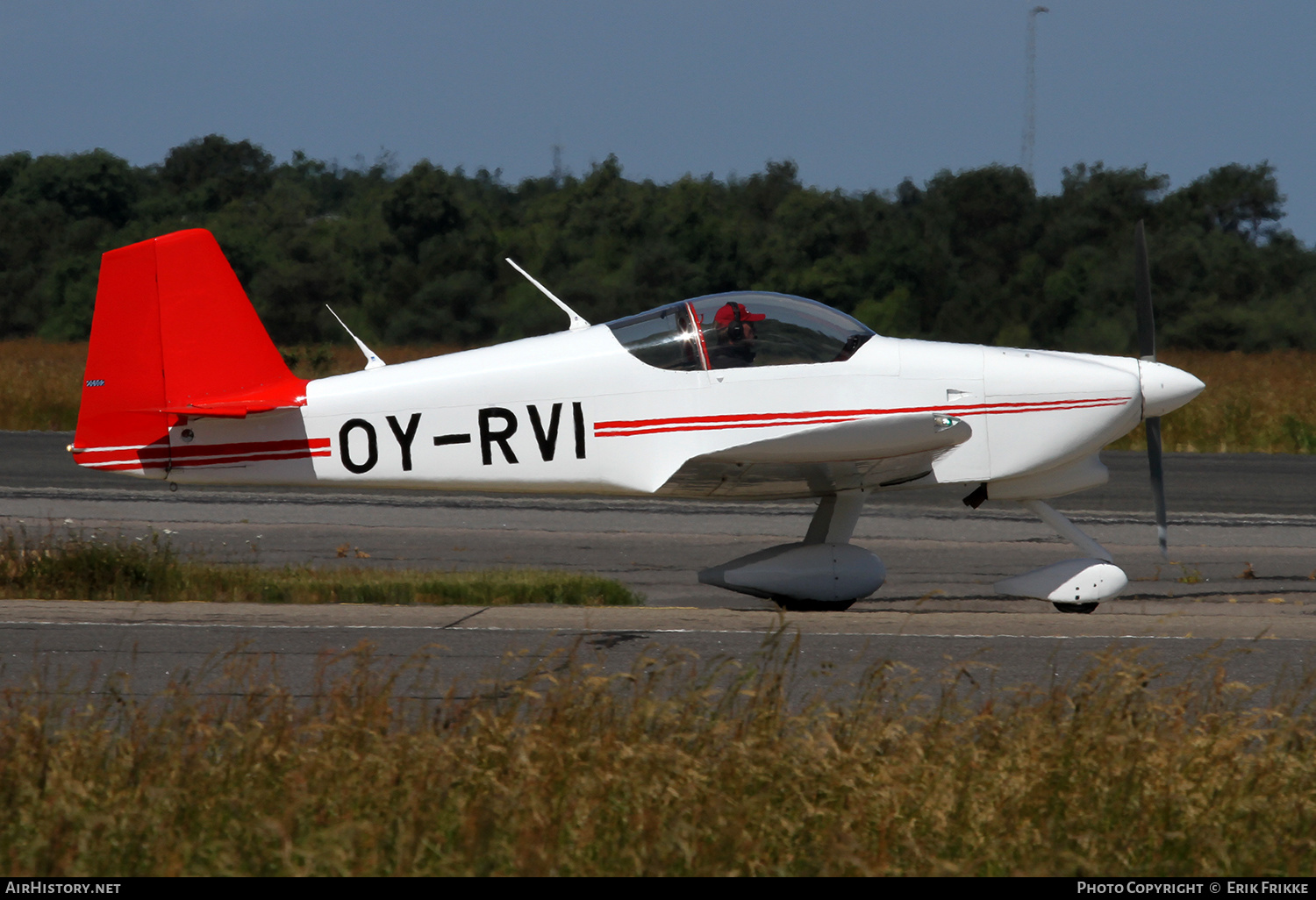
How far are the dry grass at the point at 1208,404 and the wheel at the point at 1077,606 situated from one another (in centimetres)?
1318

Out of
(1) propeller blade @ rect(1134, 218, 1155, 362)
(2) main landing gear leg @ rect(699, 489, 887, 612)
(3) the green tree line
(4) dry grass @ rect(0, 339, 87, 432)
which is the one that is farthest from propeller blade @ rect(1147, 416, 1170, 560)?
(3) the green tree line

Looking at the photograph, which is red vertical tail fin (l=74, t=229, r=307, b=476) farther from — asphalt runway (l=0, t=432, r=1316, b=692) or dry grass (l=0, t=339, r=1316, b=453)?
dry grass (l=0, t=339, r=1316, b=453)

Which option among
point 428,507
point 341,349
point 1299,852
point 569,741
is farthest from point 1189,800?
point 341,349

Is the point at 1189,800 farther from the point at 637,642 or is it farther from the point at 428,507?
the point at 428,507

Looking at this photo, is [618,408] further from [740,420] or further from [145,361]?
[145,361]

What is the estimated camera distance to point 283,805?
395 centimetres

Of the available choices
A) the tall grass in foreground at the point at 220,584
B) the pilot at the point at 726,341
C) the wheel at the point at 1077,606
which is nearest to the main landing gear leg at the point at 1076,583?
the wheel at the point at 1077,606

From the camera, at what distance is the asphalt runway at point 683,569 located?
6.95m

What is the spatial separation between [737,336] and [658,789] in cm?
484

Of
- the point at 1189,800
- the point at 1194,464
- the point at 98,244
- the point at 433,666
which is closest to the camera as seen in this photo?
the point at 1189,800

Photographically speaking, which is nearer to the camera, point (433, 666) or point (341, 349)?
point (433, 666)

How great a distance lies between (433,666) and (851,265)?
3770 centimetres

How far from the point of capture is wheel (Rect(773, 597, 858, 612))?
29.0 ft

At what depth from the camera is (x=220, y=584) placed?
962 cm
